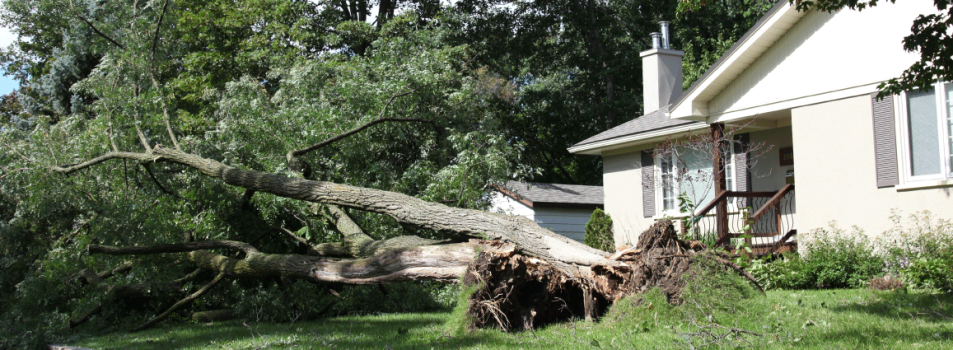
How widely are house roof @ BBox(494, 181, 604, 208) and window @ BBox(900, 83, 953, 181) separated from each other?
946 cm

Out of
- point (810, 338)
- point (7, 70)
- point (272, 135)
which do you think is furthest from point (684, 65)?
point (7, 70)

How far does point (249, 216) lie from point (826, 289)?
780cm

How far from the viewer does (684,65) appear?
851 inches

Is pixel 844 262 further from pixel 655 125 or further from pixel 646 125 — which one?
pixel 646 125

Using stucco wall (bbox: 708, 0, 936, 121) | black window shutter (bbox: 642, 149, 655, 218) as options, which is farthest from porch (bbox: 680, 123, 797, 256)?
black window shutter (bbox: 642, 149, 655, 218)

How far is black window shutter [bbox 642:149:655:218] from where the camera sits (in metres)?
13.5

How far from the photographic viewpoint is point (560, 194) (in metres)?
19.0

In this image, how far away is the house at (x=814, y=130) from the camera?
8609 mm

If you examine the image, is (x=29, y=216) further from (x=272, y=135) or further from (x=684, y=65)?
(x=684, y=65)

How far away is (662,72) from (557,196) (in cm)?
463

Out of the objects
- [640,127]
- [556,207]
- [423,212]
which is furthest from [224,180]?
[556,207]

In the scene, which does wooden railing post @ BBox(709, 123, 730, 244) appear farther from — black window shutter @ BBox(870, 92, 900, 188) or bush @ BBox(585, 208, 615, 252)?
bush @ BBox(585, 208, 615, 252)

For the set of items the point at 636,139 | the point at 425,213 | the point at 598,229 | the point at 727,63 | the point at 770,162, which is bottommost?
Result: the point at 598,229

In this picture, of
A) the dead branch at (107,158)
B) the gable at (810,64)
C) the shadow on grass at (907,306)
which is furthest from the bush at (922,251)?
the dead branch at (107,158)
